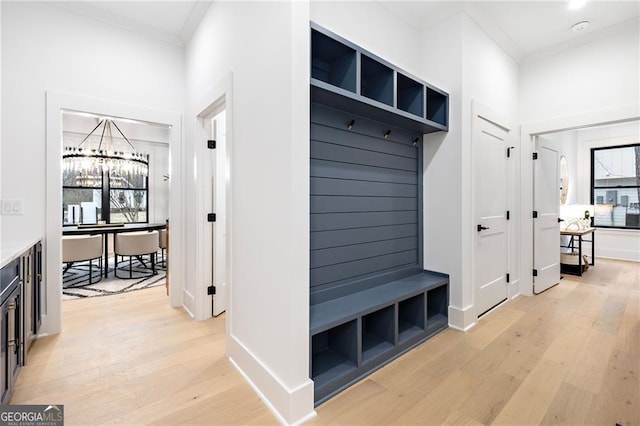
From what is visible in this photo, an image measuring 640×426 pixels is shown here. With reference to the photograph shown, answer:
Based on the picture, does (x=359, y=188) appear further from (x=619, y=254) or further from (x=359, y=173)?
(x=619, y=254)

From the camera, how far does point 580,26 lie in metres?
3.09

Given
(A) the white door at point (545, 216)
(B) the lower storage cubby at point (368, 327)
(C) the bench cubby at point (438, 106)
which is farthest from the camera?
(A) the white door at point (545, 216)

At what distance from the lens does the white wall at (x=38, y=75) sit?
2461 mm

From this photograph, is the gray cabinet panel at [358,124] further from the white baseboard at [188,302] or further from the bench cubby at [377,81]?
the white baseboard at [188,302]

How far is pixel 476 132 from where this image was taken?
115 inches

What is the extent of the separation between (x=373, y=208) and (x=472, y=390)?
1444 millimetres

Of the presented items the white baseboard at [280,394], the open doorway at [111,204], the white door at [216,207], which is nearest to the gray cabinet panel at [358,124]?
the white door at [216,207]

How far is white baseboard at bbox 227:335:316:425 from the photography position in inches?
61.9

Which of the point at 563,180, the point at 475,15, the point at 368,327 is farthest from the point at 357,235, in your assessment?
the point at 563,180

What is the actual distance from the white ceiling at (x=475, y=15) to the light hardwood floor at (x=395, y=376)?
9.57 feet

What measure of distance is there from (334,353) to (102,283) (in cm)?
390

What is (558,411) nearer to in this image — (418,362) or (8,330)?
(418,362)

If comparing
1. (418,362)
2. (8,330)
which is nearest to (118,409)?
(8,330)

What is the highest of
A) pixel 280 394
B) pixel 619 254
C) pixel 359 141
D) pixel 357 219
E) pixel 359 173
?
pixel 359 141
